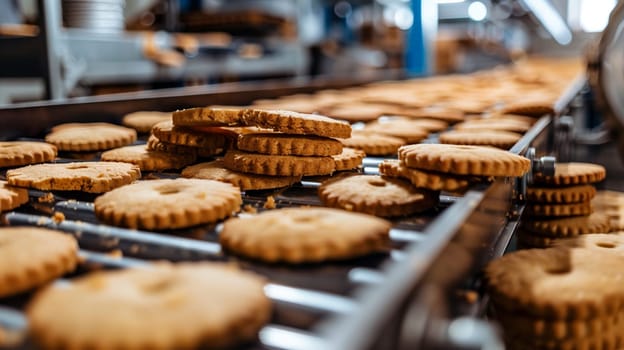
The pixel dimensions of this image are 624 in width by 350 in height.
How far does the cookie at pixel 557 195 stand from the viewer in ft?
7.12

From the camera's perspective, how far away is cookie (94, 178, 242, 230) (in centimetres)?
120

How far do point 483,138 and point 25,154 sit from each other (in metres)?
1.53

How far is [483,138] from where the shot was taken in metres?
2.09

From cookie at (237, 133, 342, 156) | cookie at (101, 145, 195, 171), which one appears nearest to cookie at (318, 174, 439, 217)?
cookie at (237, 133, 342, 156)

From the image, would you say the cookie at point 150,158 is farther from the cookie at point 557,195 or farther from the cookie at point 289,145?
the cookie at point 557,195

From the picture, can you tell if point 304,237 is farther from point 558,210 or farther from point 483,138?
point 558,210

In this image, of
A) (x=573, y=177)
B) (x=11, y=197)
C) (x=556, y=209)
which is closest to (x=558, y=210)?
(x=556, y=209)

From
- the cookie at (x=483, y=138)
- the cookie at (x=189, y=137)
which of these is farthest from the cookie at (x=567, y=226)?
the cookie at (x=189, y=137)

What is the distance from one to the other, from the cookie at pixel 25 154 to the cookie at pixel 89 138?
0.46 feet

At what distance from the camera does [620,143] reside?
2.36 m

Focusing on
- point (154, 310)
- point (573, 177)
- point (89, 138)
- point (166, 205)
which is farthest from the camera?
point (573, 177)

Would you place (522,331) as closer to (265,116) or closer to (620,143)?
(265,116)

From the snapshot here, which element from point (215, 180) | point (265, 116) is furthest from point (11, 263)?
point (265, 116)

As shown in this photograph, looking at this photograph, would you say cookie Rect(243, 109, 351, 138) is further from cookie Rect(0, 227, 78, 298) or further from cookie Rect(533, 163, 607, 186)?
cookie Rect(533, 163, 607, 186)
